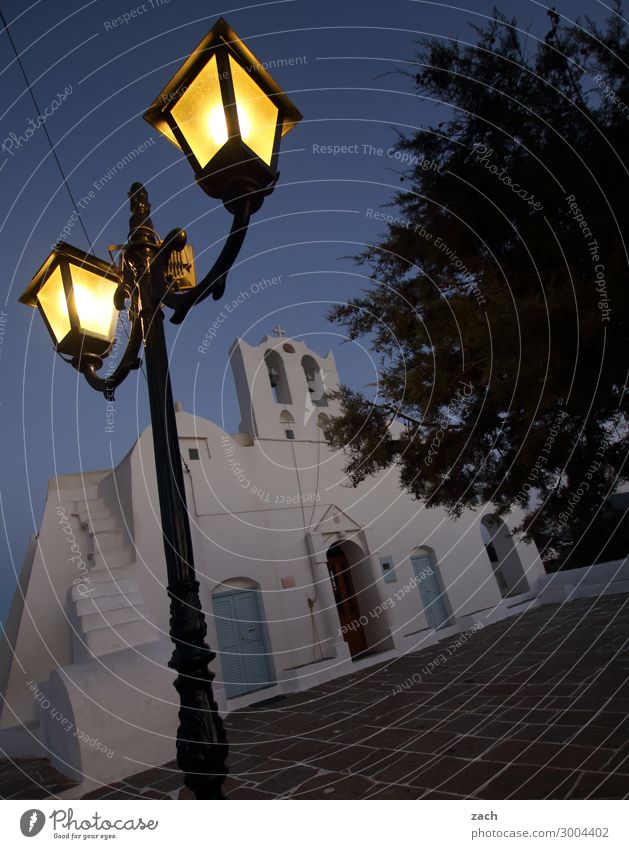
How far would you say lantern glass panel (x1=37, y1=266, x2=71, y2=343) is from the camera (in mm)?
2657

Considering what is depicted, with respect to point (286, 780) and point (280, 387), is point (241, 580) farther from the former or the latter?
point (286, 780)

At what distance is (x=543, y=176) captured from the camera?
10.5 ft

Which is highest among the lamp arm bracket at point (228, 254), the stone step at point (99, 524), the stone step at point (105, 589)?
the stone step at point (99, 524)

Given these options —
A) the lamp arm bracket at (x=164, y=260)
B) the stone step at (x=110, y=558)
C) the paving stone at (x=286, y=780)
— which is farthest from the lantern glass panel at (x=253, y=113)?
the stone step at (x=110, y=558)

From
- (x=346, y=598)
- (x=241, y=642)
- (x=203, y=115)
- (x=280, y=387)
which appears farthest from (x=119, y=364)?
(x=346, y=598)

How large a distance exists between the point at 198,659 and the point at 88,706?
4.05 m

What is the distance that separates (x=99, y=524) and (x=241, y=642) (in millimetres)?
3462

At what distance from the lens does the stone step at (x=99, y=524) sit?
8508mm

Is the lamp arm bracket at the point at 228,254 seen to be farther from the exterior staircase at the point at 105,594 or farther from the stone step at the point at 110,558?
the stone step at the point at 110,558

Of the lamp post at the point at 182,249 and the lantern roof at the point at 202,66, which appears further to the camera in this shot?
the lantern roof at the point at 202,66

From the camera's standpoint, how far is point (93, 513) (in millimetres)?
8883

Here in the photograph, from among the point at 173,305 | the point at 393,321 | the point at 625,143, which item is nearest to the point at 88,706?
the point at 173,305

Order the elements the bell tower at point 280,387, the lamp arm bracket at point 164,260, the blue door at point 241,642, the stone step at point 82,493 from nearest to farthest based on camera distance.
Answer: the lamp arm bracket at point 164,260 → the blue door at point 241,642 → the stone step at point 82,493 → the bell tower at point 280,387

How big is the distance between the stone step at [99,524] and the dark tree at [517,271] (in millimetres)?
6192
